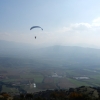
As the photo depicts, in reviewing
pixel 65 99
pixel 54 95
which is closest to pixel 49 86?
pixel 54 95

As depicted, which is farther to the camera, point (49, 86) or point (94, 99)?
point (49, 86)

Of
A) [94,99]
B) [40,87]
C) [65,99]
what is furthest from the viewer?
[40,87]

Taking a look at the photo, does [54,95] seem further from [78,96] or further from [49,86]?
[49,86]

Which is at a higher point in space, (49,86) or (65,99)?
(49,86)

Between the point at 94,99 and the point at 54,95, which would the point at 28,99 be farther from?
the point at 94,99

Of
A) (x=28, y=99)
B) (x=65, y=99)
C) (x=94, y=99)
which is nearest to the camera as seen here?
(x=94, y=99)

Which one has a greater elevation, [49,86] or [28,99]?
[49,86]

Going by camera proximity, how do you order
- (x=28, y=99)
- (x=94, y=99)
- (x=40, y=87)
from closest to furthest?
(x=94, y=99) < (x=28, y=99) < (x=40, y=87)

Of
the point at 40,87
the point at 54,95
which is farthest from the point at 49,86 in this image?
the point at 54,95

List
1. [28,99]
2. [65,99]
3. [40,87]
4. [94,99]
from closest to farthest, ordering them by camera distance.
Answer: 1. [94,99]
2. [65,99]
3. [28,99]
4. [40,87]
